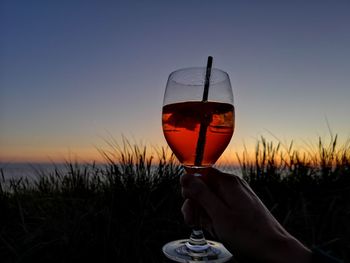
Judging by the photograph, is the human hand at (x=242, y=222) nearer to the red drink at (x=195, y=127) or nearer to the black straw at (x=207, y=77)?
the red drink at (x=195, y=127)

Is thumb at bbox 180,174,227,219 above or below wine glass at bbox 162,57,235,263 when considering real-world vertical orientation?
below

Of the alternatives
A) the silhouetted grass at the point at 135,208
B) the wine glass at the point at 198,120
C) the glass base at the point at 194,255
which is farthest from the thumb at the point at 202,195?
the silhouetted grass at the point at 135,208

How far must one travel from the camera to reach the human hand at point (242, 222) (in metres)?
1.33

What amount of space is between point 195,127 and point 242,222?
0.47 metres

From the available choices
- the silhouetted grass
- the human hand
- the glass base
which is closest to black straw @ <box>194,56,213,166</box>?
the human hand

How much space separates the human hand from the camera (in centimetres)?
133

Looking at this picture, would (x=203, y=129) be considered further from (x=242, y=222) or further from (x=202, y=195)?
(x=242, y=222)

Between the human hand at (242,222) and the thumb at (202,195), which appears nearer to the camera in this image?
the human hand at (242,222)

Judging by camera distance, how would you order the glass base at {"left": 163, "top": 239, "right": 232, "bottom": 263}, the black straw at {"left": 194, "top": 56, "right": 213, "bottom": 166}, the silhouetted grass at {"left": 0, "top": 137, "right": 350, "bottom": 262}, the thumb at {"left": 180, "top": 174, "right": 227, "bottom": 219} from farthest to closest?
the silhouetted grass at {"left": 0, "top": 137, "right": 350, "bottom": 262} → the glass base at {"left": 163, "top": 239, "right": 232, "bottom": 263} → the black straw at {"left": 194, "top": 56, "right": 213, "bottom": 166} → the thumb at {"left": 180, "top": 174, "right": 227, "bottom": 219}

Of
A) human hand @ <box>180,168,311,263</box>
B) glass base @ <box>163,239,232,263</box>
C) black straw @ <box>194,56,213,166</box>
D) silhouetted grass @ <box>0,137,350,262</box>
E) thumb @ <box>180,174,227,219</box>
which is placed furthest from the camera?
silhouetted grass @ <box>0,137,350,262</box>

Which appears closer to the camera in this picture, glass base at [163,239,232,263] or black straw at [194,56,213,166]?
black straw at [194,56,213,166]

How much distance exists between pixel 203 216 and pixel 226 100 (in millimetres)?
566

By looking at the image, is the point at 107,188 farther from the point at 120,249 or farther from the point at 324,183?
the point at 324,183

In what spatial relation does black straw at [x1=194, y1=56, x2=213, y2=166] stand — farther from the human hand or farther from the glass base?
the glass base
